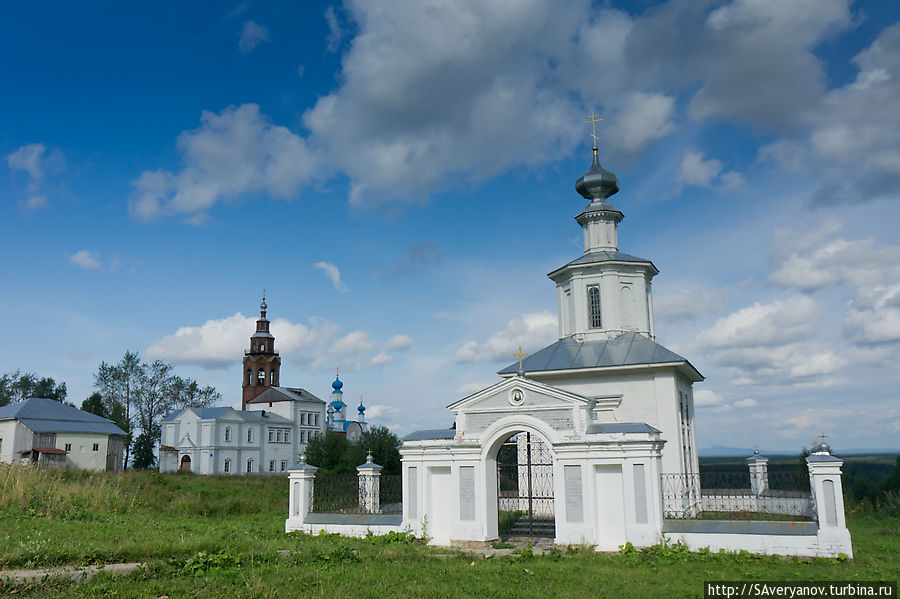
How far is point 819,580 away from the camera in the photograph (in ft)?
30.1

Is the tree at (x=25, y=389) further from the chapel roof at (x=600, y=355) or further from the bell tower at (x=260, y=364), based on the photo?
the chapel roof at (x=600, y=355)

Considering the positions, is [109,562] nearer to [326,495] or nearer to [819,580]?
[326,495]

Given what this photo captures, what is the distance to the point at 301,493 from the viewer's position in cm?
1498

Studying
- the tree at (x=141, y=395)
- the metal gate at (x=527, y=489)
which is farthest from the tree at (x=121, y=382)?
the metal gate at (x=527, y=489)

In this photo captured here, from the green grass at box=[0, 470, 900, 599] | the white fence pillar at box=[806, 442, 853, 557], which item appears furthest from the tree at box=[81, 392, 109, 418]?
the white fence pillar at box=[806, 442, 853, 557]

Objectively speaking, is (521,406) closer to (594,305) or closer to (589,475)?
(589,475)

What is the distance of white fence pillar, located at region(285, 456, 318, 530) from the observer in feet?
48.9

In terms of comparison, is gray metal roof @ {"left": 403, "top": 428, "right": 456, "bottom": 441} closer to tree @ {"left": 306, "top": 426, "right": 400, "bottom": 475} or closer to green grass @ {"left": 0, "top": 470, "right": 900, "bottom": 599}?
green grass @ {"left": 0, "top": 470, "right": 900, "bottom": 599}

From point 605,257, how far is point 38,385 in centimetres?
5643

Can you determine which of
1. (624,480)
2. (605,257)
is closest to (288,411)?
(605,257)

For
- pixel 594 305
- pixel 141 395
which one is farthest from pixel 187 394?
pixel 594 305

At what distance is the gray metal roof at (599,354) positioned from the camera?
19.2 m

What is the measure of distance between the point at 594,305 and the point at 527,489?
6759mm

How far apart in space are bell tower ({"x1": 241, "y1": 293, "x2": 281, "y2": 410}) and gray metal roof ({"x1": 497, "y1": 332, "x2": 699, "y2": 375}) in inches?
1626
